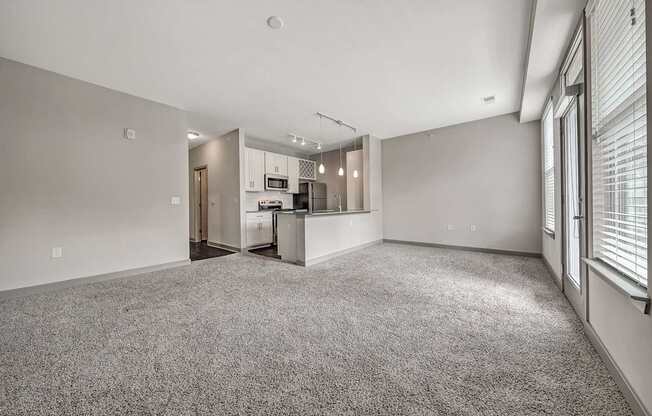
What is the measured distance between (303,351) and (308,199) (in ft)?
17.1

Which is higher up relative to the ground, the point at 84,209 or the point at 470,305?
the point at 84,209

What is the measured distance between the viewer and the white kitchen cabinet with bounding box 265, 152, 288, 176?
615cm

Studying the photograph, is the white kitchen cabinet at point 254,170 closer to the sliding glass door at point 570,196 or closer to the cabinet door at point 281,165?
the cabinet door at point 281,165

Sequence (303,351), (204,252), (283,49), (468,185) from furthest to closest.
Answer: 1. (204,252)
2. (468,185)
3. (283,49)
4. (303,351)

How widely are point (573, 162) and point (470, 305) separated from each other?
1.85m

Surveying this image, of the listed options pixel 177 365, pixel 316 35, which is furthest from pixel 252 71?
pixel 177 365

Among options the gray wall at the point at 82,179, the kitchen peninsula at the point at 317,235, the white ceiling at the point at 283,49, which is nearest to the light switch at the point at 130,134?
the gray wall at the point at 82,179

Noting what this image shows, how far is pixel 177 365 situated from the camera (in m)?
1.60

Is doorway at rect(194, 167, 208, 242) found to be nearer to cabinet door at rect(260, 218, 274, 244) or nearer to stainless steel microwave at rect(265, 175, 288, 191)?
cabinet door at rect(260, 218, 274, 244)

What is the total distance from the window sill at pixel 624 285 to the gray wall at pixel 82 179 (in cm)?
496

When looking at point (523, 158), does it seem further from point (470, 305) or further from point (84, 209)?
point (84, 209)

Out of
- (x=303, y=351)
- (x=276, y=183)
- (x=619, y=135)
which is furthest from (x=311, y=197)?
(x=619, y=135)

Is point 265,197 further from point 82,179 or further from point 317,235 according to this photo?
point 82,179

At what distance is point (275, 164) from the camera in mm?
6340
